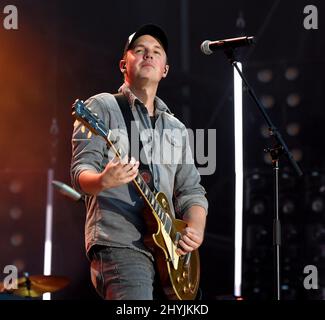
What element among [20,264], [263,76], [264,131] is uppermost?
[263,76]

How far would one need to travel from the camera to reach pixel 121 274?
267cm

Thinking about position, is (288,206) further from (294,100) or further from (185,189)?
(185,189)

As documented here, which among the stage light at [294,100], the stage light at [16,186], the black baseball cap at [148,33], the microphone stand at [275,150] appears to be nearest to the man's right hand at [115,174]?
the black baseball cap at [148,33]

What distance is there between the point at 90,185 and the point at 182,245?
634 millimetres

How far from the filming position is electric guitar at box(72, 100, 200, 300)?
9.07ft

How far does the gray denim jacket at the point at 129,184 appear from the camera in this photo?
9.06 ft

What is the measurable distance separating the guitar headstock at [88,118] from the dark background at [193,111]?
2.47 meters

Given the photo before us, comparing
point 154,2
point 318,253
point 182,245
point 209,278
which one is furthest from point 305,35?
point 182,245

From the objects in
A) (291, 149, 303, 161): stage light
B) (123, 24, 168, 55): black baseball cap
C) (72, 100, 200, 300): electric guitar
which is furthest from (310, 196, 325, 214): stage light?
(123, 24, 168, 55): black baseball cap

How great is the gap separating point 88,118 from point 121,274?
66 cm

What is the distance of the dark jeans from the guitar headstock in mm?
493

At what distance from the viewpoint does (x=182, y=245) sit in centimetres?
305

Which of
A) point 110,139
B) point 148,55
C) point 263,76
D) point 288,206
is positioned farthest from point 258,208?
point 110,139

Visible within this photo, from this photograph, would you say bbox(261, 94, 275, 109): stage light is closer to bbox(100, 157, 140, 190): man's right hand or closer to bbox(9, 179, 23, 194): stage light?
bbox(9, 179, 23, 194): stage light
